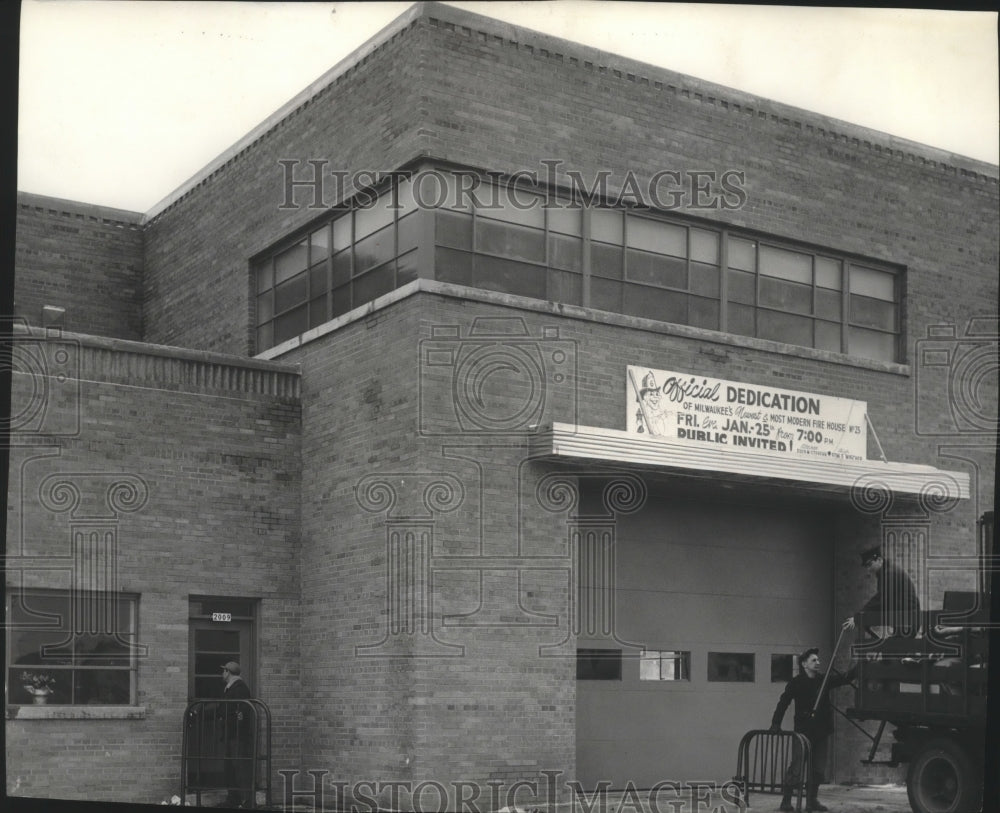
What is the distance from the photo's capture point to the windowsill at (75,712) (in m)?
14.9

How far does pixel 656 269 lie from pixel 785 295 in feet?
7.18

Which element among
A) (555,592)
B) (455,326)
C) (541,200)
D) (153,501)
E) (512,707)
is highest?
(541,200)

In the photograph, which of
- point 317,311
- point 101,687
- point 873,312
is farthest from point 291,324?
point 873,312

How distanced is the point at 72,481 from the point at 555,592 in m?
5.52

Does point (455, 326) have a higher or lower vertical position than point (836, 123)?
lower

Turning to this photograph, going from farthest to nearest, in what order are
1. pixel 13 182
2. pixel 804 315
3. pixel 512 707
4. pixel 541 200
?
1. pixel 804 315
2. pixel 541 200
3. pixel 512 707
4. pixel 13 182

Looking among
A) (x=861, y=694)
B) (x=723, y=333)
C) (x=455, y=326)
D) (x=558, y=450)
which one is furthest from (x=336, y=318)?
(x=861, y=694)

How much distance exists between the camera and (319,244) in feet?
58.8

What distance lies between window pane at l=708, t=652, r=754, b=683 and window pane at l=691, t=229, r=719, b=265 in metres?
5.04

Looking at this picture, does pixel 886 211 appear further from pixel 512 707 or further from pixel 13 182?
pixel 13 182

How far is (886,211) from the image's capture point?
64.1ft

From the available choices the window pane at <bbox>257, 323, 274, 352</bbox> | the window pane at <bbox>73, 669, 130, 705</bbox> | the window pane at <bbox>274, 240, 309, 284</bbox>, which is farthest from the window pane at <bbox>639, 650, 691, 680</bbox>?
the window pane at <bbox>274, 240, 309, 284</bbox>

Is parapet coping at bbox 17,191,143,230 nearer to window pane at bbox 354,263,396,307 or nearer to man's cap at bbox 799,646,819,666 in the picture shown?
window pane at bbox 354,263,396,307

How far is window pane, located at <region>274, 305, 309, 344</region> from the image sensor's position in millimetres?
18062
